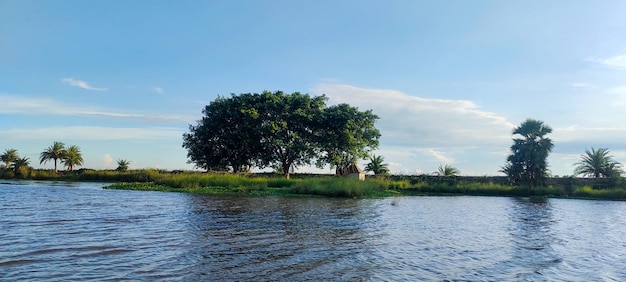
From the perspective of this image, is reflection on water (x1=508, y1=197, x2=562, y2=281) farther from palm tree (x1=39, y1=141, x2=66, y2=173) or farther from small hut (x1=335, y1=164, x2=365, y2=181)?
palm tree (x1=39, y1=141, x2=66, y2=173)

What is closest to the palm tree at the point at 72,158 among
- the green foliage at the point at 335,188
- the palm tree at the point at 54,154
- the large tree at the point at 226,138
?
the palm tree at the point at 54,154

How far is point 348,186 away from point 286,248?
23.1m

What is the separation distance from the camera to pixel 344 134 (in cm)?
5084

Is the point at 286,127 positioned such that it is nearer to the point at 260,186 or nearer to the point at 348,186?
the point at 260,186

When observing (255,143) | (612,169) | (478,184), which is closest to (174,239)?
(255,143)

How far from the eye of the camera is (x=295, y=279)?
816 centimetres

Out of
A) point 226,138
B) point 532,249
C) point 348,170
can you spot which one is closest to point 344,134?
point 348,170

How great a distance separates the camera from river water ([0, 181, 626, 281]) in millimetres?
8538

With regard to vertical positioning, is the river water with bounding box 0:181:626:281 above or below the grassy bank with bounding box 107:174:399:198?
below

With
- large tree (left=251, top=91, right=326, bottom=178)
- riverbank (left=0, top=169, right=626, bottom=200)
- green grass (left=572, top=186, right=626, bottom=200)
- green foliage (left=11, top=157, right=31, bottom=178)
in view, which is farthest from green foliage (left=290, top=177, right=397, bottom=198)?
green foliage (left=11, top=157, right=31, bottom=178)

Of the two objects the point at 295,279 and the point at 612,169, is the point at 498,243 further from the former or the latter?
the point at 612,169

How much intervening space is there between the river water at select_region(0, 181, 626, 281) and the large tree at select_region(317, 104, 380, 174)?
32926mm

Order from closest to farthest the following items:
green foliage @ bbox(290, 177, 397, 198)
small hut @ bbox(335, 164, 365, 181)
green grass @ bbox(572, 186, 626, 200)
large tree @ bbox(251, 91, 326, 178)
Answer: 1. green foliage @ bbox(290, 177, 397, 198)
2. green grass @ bbox(572, 186, 626, 200)
3. large tree @ bbox(251, 91, 326, 178)
4. small hut @ bbox(335, 164, 365, 181)

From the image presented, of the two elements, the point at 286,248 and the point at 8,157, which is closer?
the point at 286,248
